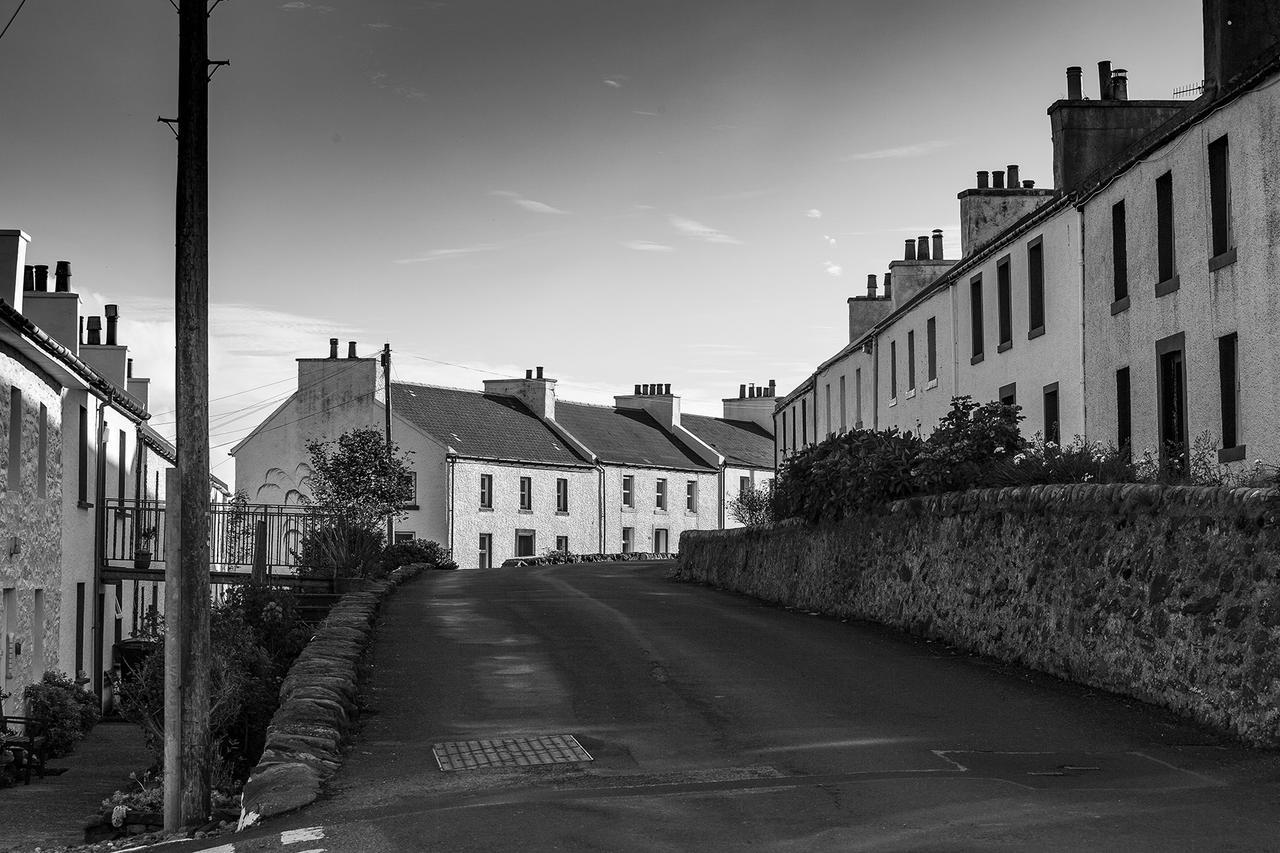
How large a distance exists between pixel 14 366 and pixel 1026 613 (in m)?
16.2

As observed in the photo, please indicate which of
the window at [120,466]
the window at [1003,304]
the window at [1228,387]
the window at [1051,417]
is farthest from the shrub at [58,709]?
the window at [1228,387]

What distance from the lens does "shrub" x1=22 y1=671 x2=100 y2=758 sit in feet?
74.4

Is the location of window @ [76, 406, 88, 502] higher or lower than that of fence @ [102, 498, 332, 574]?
higher

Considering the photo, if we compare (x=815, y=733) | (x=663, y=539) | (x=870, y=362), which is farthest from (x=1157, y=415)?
(x=663, y=539)

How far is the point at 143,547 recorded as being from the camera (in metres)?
29.7

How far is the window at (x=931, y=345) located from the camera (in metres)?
29.7

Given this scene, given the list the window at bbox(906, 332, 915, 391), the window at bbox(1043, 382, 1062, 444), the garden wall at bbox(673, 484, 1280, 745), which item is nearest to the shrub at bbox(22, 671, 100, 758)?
the garden wall at bbox(673, 484, 1280, 745)

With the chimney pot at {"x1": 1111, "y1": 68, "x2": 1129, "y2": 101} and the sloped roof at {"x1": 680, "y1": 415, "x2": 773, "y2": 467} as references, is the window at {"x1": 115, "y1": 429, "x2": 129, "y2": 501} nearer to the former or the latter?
the chimney pot at {"x1": 1111, "y1": 68, "x2": 1129, "y2": 101}

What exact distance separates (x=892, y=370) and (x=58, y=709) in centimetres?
2037

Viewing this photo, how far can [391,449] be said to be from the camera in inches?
1730

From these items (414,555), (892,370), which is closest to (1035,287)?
(892,370)

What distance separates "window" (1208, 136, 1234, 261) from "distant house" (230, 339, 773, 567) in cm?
3961

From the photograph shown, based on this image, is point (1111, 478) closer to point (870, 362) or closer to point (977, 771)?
point (977, 771)

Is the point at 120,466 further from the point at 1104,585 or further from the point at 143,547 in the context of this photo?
the point at 1104,585
